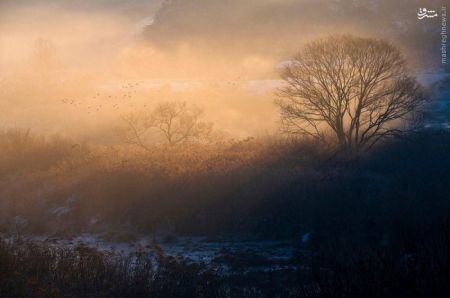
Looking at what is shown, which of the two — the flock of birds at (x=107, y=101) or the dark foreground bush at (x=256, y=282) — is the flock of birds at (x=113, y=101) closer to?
the flock of birds at (x=107, y=101)

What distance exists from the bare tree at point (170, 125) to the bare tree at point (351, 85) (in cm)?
764

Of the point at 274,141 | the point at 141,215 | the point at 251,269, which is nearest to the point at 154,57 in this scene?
the point at 274,141

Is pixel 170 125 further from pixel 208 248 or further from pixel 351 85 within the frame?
pixel 208 248

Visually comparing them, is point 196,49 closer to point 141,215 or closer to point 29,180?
point 29,180

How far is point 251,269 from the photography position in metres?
15.4

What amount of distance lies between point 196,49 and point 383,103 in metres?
41.6

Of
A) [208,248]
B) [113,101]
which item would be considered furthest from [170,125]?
[208,248]

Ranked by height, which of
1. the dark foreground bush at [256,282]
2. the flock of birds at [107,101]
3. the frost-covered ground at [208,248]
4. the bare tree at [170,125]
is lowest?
the frost-covered ground at [208,248]

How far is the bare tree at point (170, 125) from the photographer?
3544 centimetres

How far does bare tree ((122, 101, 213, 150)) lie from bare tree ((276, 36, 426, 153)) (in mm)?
7639

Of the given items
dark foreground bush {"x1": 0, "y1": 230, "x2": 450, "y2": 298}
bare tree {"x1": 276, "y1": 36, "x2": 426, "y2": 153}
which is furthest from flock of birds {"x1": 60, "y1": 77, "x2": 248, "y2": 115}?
dark foreground bush {"x1": 0, "y1": 230, "x2": 450, "y2": 298}

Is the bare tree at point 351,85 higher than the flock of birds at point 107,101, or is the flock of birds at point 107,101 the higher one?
the flock of birds at point 107,101

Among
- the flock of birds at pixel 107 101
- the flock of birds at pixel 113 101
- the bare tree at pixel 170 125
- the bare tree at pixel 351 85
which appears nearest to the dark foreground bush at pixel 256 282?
the bare tree at pixel 351 85

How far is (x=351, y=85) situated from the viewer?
28.4 metres
